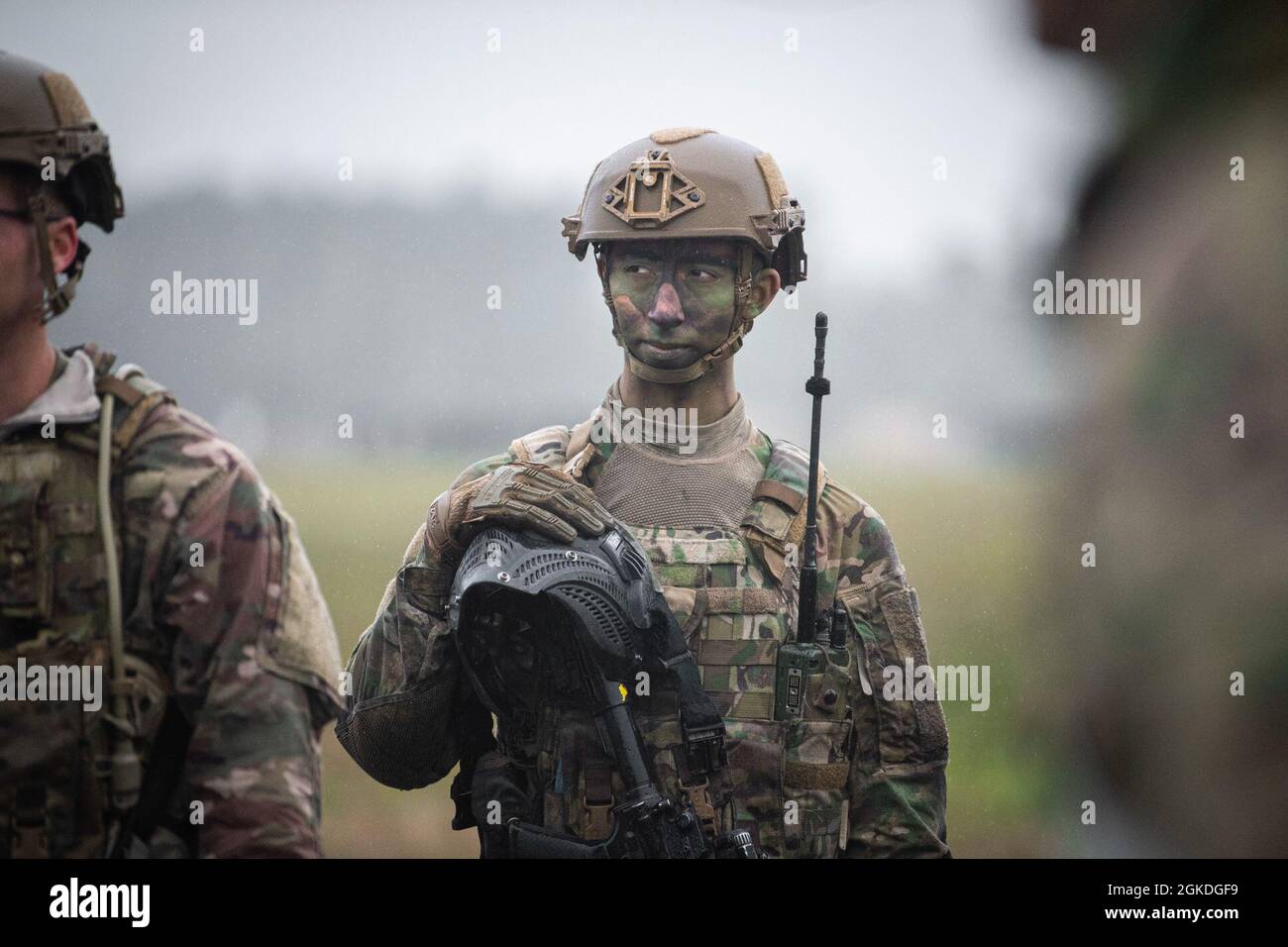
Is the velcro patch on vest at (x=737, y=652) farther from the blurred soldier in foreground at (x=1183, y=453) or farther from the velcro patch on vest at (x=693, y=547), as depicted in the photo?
the blurred soldier in foreground at (x=1183, y=453)

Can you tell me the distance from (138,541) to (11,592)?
0.33 metres

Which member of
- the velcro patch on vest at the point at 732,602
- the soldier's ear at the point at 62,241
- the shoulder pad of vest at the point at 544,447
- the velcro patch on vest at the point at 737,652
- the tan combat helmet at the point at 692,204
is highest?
the tan combat helmet at the point at 692,204

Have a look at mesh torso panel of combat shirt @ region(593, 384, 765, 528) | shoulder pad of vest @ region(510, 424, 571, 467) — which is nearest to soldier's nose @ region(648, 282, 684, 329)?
mesh torso panel of combat shirt @ region(593, 384, 765, 528)

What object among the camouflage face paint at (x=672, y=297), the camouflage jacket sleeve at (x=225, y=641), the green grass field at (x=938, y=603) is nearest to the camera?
the camouflage jacket sleeve at (x=225, y=641)

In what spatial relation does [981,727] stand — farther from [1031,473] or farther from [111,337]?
[111,337]

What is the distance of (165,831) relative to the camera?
4.10 metres

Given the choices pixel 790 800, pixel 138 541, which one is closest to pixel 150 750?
pixel 138 541

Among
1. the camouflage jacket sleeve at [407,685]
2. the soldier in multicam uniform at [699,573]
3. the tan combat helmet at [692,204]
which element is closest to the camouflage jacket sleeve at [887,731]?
the soldier in multicam uniform at [699,573]

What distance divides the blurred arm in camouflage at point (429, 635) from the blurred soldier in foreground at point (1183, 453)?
75.4 inches

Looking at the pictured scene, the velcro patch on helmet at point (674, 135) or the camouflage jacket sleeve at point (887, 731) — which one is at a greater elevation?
the velcro patch on helmet at point (674, 135)

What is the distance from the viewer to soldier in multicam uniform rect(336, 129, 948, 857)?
4.56m

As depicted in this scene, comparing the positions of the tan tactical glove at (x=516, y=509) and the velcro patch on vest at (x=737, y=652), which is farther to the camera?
the velcro patch on vest at (x=737, y=652)

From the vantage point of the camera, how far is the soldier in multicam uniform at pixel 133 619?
4.01 meters
